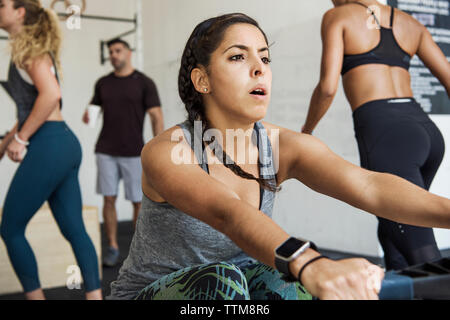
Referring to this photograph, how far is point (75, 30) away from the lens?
4344 mm

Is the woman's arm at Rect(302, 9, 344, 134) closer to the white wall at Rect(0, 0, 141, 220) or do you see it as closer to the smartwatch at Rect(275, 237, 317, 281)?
the smartwatch at Rect(275, 237, 317, 281)

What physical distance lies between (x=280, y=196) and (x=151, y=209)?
2.46 m

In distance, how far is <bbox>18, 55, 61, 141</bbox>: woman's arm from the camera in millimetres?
1612

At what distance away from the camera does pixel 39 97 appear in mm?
1615

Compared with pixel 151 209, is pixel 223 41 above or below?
above

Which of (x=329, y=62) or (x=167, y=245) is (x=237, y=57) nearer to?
(x=167, y=245)

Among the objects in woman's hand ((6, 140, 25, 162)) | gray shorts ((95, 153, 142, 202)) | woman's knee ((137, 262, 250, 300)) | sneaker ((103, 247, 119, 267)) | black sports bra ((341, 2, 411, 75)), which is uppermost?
black sports bra ((341, 2, 411, 75))

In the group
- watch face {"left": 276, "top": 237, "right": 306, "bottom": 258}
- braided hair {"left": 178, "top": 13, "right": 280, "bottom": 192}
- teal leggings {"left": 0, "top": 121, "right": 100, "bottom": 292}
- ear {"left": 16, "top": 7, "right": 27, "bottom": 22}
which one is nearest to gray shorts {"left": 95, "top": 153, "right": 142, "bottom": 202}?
teal leggings {"left": 0, "top": 121, "right": 100, "bottom": 292}

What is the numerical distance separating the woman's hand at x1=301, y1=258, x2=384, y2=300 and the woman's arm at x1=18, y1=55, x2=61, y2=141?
1329mm

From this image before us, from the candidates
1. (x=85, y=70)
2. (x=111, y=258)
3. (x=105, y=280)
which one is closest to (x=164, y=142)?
(x=105, y=280)

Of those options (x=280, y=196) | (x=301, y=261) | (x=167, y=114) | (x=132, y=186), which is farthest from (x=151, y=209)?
(x=167, y=114)

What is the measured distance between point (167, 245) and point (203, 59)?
0.33 meters

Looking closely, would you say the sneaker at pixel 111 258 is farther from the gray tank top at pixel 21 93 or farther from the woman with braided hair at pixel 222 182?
the woman with braided hair at pixel 222 182

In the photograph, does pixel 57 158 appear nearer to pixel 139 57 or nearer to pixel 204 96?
pixel 204 96
